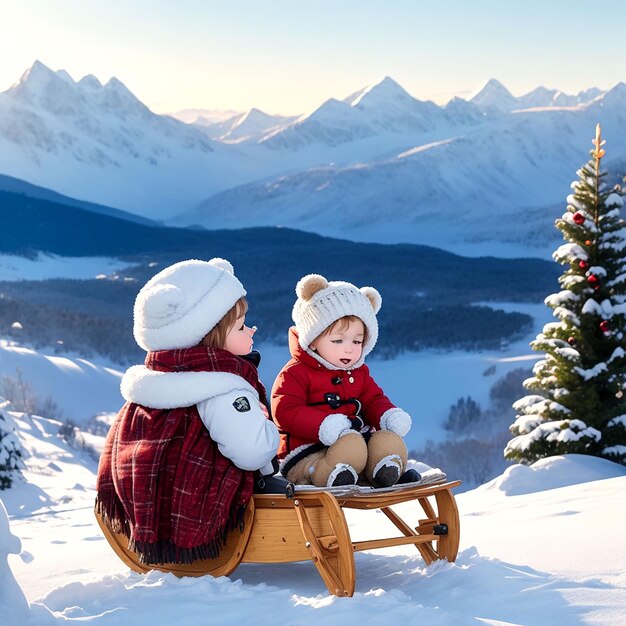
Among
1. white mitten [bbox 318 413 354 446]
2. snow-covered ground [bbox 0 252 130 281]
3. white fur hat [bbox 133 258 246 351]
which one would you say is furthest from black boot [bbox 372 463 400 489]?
snow-covered ground [bbox 0 252 130 281]

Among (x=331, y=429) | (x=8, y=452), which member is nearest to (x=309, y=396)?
(x=331, y=429)

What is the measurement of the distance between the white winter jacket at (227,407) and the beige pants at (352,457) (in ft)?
0.98

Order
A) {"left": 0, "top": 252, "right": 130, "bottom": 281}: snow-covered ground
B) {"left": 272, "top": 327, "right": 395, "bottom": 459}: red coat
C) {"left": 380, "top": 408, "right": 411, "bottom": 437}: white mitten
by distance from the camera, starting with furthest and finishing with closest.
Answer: {"left": 0, "top": 252, "right": 130, "bottom": 281}: snow-covered ground, {"left": 380, "top": 408, "right": 411, "bottom": 437}: white mitten, {"left": 272, "top": 327, "right": 395, "bottom": 459}: red coat

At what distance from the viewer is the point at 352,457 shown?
16.3 ft

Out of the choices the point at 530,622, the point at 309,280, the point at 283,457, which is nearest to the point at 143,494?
the point at 283,457

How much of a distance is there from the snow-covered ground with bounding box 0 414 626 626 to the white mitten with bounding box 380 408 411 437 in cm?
75

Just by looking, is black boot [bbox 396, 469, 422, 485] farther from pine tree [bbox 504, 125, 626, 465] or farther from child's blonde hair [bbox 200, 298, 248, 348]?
pine tree [bbox 504, 125, 626, 465]

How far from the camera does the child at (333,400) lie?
5004 mm

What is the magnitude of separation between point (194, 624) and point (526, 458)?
8.80 meters

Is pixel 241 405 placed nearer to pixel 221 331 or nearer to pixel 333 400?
pixel 221 331

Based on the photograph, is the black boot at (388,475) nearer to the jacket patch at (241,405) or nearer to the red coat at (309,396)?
the red coat at (309,396)

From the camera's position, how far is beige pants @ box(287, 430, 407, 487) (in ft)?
16.3

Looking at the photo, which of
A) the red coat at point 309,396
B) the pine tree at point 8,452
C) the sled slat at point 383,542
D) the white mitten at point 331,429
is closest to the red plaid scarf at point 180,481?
the red coat at point 309,396

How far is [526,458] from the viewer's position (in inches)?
484
